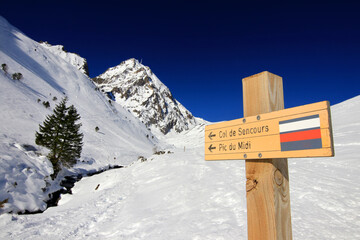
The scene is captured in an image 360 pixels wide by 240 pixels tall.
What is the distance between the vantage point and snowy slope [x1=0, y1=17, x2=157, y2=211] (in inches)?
441

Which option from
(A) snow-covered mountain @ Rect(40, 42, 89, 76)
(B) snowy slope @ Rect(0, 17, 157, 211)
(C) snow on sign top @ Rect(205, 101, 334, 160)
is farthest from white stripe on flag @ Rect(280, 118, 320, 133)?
(A) snow-covered mountain @ Rect(40, 42, 89, 76)

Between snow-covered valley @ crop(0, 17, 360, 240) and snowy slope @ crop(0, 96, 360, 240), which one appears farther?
snow-covered valley @ crop(0, 17, 360, 240)

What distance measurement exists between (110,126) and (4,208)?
42.3 m

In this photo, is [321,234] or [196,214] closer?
[321,234]

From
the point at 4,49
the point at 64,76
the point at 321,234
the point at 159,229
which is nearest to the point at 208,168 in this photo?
the point at 159,229

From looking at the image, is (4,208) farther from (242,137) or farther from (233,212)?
(242,137)

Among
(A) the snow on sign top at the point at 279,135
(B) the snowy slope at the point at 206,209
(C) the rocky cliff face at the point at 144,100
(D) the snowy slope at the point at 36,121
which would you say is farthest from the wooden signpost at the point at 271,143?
(C) the rocky cliff face at the point at 144,100

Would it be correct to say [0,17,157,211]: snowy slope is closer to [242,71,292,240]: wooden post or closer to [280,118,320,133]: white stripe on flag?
[242,71,292,240]: wooden post

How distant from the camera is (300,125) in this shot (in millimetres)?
1467

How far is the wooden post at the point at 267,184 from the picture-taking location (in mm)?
1592

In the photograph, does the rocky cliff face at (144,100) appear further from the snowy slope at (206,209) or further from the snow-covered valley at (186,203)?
the snowy slope at (206,209)

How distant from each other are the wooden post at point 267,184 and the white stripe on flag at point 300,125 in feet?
0.83

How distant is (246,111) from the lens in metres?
1.95

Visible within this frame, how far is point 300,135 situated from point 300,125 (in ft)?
0.26
